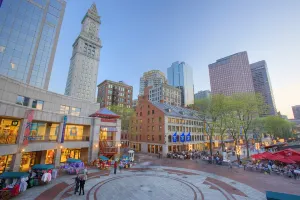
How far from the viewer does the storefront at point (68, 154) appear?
2616 cm

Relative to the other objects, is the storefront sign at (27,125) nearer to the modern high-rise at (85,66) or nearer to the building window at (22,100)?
the building window at (22,100)

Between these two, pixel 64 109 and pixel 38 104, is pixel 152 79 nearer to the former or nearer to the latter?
pixel 64 109

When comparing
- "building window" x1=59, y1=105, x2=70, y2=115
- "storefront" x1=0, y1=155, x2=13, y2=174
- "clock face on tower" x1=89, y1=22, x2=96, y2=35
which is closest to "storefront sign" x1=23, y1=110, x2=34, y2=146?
"storefront" x1=0, y1=155, x2=13, y2=174

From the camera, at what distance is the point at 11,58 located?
50094 mm

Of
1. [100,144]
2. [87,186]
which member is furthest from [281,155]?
[100,144]

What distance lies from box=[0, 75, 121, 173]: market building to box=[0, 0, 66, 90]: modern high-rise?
134 ft

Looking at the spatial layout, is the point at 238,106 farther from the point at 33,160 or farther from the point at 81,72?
the point at 81,72

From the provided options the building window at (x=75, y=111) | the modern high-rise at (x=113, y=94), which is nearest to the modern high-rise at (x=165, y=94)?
the modern high-rise at (x=113, y=94)

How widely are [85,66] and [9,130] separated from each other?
8920cm

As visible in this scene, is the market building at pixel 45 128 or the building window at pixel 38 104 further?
the building window at pixel 38 104

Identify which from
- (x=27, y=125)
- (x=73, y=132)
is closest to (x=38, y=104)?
(x=27, y=125)

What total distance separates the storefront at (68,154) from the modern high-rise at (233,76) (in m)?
187

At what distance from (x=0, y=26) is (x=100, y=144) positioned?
5829cm

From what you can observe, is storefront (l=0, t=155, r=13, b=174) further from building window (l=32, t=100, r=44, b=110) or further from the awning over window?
the awning over window
